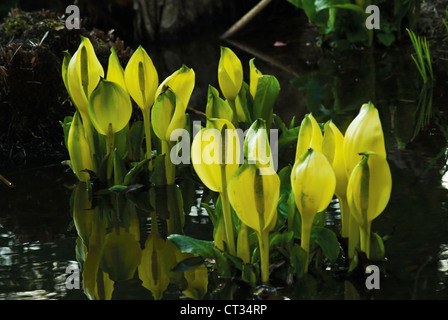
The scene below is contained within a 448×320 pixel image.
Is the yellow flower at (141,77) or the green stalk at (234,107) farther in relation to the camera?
the green stalk at (234,107)

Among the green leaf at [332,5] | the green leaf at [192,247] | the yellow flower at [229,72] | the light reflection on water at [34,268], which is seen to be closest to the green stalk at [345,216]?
the green leaf at [192,247]

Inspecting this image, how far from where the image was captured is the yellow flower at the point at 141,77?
2557mm

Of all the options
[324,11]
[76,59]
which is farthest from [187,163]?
[324,11]

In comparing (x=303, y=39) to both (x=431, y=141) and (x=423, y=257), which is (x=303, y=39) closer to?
(x=431, y=141)

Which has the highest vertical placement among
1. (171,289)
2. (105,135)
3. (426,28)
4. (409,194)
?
(426,28)

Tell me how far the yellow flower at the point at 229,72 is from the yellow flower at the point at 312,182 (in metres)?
0.94

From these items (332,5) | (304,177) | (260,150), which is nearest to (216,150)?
(260,150)

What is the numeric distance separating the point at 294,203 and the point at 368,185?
0.76 feet

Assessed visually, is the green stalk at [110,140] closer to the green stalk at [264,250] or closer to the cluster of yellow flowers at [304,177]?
the cluster of yellow flowers at [304,177]

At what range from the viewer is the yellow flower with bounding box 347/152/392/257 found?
1.75m

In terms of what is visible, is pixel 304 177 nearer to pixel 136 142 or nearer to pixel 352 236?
pixel 352 236

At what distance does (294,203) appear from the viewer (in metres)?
1.93

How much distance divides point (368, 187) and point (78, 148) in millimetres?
1260

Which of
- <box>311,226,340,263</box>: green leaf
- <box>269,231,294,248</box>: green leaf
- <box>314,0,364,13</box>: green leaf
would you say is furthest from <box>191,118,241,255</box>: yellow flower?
<box>314,0,364,13</box>: green leaf
